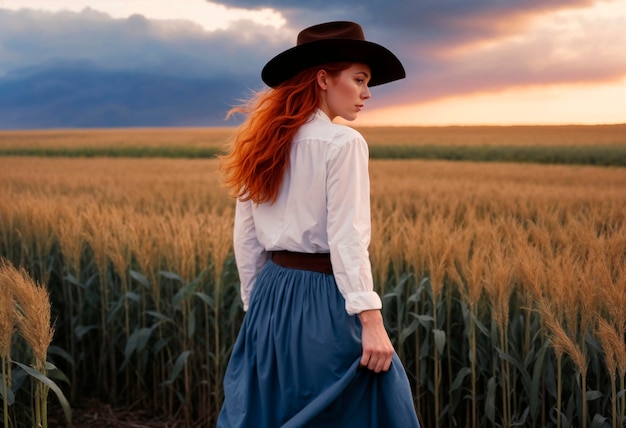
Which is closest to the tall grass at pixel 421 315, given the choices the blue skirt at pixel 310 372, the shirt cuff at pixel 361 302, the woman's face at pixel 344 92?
the blue skirt at pixel 310 372

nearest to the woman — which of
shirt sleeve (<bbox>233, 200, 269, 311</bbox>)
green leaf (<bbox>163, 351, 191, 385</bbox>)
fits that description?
shirt sleeve (<bbox>233, 200, 269, 311</bbox>)

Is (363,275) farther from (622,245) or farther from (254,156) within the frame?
(622,245)

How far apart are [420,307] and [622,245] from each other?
3.78ft

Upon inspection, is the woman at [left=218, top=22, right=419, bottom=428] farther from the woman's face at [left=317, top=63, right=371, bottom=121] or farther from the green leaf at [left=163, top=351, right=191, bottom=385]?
the green leaf at [left=163, top=351, right=191, bottom=385]

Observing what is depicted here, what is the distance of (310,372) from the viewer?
2.17m

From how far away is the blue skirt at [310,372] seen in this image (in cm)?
213

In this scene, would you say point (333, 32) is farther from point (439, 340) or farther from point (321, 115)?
point (439, 340)

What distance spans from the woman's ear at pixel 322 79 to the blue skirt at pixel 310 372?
0.61 m

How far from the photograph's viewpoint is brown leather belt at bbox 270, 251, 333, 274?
2.22 meters

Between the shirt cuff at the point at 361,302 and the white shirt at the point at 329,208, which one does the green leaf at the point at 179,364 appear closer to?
the white shirt at the point at 329,208

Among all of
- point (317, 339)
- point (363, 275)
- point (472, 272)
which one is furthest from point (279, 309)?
point (472, 272)

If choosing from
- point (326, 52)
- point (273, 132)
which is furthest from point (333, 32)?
point (273, 132)

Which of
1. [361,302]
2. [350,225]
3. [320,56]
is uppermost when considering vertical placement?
[320,56]

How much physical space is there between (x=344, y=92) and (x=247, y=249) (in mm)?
718
